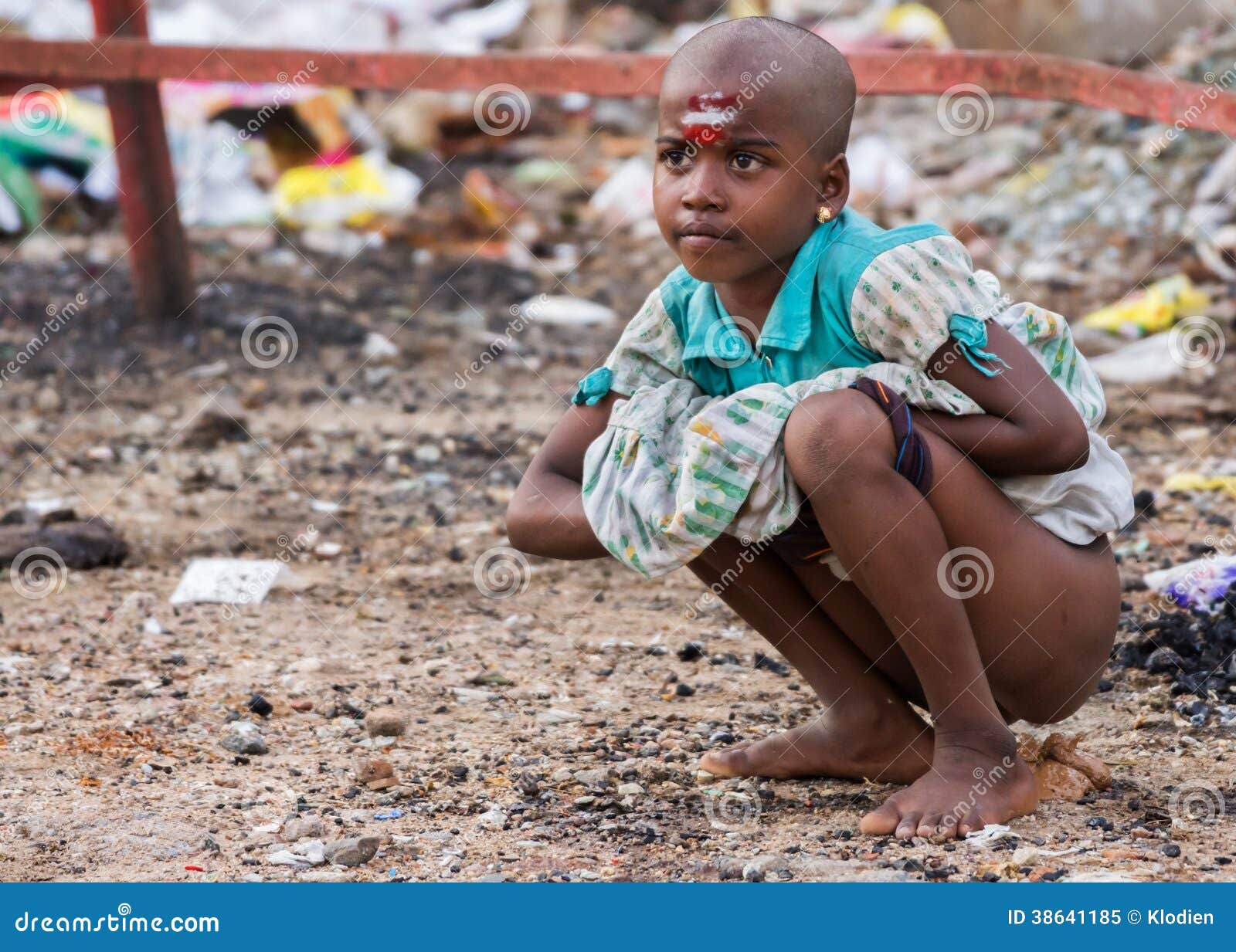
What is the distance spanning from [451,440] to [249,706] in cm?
183

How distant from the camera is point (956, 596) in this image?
7.39 feet

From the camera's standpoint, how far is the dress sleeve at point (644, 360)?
248 centimetres

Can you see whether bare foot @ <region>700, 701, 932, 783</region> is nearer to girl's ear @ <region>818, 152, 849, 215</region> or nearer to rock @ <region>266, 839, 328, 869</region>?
rock @ <region>266, 839, 328, 869</region>

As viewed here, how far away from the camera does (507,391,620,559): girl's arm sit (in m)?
2.39

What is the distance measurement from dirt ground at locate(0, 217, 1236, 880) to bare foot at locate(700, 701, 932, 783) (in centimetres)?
4

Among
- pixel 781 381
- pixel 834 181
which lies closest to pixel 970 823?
pixel 781 381

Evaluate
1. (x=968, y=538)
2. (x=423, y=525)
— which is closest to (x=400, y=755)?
(x=968, y=538)

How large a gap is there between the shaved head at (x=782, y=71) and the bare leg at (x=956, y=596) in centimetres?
45

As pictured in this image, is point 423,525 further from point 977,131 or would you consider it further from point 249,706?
point 977,131

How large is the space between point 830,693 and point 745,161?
90 cm

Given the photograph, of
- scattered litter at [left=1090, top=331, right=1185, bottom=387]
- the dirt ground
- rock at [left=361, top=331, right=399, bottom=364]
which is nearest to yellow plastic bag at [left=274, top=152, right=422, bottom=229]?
the dirt ground

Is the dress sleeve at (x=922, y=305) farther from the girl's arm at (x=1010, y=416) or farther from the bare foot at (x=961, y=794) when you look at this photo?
the bare foot at (x=961, y=794)

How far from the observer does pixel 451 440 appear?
15.5 ft

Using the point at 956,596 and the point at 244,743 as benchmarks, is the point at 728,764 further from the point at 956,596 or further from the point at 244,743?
the point at 244,743
